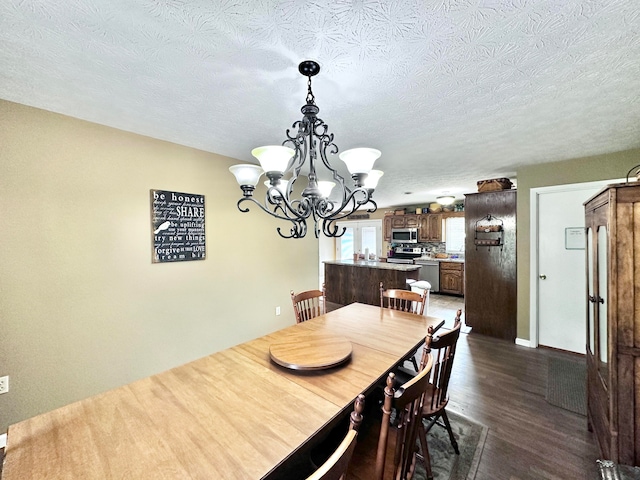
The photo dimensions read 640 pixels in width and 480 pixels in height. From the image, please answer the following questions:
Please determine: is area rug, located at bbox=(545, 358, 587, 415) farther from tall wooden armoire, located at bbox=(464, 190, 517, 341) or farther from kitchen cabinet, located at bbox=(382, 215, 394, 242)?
kitchen cabinet, located at bbox=(382, 215, 394, 242)

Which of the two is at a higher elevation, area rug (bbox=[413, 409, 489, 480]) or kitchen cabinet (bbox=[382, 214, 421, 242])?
kitchen cabinet (bbox=[382, 214, 421, 242])

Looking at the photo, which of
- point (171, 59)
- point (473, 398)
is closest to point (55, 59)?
point (171, 59)

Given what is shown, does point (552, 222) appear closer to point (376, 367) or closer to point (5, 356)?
point (376, 367)

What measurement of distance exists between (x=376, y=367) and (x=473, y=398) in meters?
1.64

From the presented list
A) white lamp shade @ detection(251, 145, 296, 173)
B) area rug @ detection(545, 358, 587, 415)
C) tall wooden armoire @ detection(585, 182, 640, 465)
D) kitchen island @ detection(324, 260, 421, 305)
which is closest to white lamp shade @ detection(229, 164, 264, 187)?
white lamp shade @ detection(251, 145, 296, 173)

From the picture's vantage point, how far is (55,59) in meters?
1.38

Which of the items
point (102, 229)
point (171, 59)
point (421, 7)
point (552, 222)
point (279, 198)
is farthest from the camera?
point (552, 222)

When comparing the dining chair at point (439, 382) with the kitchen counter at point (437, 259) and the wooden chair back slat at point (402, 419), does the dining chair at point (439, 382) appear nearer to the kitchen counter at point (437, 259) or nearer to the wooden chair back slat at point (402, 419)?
the wooden chair back slat at point (402, 419)

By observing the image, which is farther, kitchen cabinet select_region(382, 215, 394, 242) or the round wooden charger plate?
kitchen cabinet select_region(382, 215, 394, 242)

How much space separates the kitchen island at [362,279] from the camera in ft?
15.7

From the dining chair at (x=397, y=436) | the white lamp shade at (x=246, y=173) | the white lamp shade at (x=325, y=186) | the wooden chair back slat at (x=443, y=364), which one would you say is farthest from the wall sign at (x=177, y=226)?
the wooden chair back slat at (x=443, y=364)

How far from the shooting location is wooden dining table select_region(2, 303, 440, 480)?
2.69ft

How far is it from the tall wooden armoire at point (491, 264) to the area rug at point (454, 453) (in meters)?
2.16

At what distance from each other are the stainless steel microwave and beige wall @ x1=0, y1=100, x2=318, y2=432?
17.8 ft
